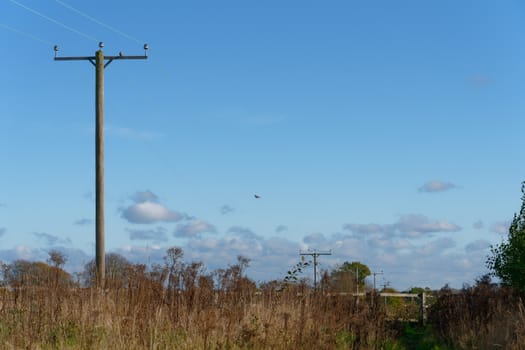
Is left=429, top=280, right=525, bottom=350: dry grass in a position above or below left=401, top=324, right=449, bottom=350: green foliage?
above

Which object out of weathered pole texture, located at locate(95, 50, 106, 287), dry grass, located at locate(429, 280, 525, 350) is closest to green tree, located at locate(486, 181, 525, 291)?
dry grass, located at locate(429, 280, 525, 350)

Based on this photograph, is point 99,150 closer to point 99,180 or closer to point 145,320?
point 99,180

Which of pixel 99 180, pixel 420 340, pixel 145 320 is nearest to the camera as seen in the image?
pixel 145 320

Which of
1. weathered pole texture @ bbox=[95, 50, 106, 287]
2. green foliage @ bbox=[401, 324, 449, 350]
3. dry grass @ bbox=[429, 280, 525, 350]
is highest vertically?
weathered pole texture @ bbox=[95, 50, 106, 287]

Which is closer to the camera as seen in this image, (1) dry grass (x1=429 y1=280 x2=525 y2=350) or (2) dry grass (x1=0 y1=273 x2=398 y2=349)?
(2) dry grass (x1=0 y1=273 x2=398 y2=349)

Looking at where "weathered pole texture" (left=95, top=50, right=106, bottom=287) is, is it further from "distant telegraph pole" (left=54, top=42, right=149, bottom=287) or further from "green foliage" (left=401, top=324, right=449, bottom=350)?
"green foliage" (left=401, top=324, right=449, bottom=350)

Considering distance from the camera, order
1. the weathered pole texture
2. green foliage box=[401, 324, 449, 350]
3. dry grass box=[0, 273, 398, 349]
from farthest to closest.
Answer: green foliage box=[401, 324, 449, 350] → the weathered pole texture → dry grass box=[0, 273, 398, 349]

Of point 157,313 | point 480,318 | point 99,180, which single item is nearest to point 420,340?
point 480,318

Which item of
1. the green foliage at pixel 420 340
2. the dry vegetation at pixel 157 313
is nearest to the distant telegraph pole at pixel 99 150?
the dry vegetation at pixel 157 313

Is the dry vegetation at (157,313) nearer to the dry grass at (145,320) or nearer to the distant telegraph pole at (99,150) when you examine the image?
the dry grass at (145,320)

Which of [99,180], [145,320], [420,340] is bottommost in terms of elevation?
[420,340]

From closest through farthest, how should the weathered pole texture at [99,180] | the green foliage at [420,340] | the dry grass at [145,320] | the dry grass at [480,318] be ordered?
the dry grass at [145,320] → the dry grass at [480,318] → the weathered pole texture at [99,180] → the green foliage at [420,340]

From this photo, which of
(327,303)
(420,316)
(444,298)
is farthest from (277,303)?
(420,316)

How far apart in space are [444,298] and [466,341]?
5.34 m
